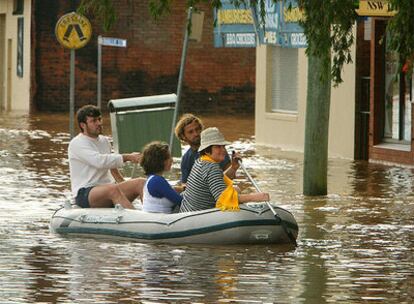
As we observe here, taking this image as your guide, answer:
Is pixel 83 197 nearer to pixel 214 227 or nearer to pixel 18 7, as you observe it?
pixel 214 227

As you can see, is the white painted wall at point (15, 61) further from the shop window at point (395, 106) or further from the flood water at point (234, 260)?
the flood water at point (234, 260)

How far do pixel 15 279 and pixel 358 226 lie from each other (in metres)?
5.46

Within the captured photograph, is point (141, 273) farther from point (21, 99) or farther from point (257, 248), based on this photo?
point (21, 99)

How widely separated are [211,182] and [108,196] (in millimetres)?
1528

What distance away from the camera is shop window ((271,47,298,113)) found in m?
33.0

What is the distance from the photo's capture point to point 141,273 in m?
13.5

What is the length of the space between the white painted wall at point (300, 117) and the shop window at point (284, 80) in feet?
0.45

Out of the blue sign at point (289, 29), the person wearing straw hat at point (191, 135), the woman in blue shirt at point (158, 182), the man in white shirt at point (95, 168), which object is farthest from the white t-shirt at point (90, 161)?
the blue sign at point (289, 29)

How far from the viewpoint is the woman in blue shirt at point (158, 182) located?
15.8 metres

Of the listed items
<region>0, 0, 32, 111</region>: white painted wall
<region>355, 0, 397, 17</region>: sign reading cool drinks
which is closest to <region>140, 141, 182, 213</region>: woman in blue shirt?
<region>355, 0, 397, 17</region>: sign reading cool drinks

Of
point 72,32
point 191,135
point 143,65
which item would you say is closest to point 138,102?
point 72,32

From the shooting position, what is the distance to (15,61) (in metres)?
52.5

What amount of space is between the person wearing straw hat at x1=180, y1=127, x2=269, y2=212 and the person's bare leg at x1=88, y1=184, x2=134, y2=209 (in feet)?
3.45

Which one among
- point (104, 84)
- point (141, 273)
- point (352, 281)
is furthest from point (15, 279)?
point (104, 84)
